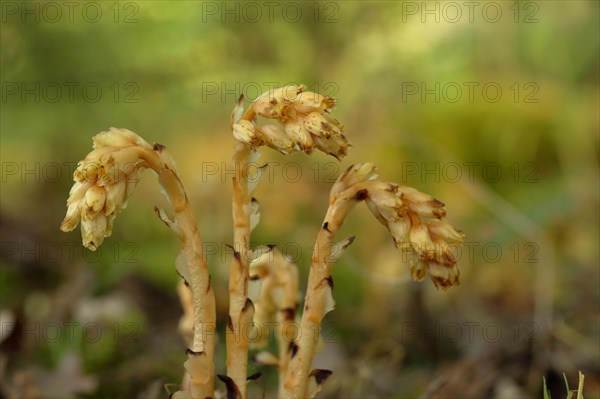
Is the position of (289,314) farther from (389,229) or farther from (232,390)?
(389,229)

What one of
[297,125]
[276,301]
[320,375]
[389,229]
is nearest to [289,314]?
[276,301]

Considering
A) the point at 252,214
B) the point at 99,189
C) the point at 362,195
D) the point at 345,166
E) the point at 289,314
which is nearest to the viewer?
the point at 99,189

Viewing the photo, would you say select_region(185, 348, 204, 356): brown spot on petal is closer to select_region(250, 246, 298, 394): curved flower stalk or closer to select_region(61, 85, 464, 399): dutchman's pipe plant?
select_region(61, 85, 464, 399): dutchman's pipe plant

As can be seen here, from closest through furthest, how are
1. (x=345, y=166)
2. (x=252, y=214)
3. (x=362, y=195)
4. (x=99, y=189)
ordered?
(x=99, y=189) < (x=362, y=195) < (x=252, y=214) < (x=345, y=166)

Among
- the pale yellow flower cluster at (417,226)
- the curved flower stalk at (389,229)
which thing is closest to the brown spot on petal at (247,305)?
the curved flower stalk at (389,229)

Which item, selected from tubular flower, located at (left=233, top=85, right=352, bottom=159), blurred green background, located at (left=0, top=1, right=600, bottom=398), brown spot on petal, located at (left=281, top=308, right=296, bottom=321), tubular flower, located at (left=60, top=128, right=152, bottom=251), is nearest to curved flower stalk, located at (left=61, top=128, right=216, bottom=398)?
tubular flower, located at (left=60, top=128, right=152, bottom=251)

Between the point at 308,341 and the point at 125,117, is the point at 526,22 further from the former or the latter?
the point at 308,341
